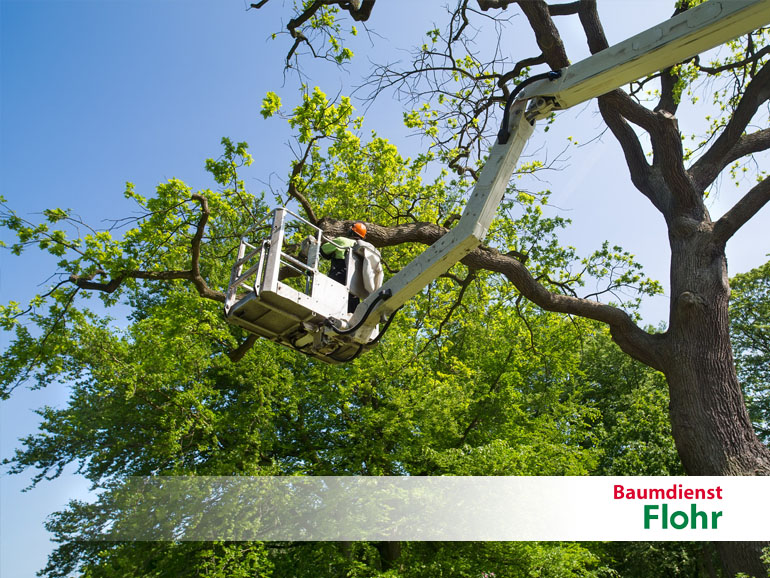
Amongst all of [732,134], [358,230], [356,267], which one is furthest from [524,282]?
[732,134]

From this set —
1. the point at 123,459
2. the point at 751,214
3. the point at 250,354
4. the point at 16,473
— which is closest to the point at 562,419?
the point at 250,354

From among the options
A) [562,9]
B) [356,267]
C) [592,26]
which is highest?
[562,9]

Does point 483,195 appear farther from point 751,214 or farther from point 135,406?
point 135,406

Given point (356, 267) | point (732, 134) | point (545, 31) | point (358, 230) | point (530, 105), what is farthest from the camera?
point (732, 134)

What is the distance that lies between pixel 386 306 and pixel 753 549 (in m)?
5.03

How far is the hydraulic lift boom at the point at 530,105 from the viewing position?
557 cm

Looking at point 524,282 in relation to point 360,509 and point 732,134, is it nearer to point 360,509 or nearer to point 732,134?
point 732,134

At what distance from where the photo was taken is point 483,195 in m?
6.01

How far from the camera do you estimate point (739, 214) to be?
8391 millimetres

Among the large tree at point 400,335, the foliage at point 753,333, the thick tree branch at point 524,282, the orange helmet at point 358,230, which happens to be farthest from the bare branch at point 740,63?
the foliage at point 753,333

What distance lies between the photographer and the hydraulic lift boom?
18.3ft

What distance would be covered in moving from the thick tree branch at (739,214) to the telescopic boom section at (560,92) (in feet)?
11.1

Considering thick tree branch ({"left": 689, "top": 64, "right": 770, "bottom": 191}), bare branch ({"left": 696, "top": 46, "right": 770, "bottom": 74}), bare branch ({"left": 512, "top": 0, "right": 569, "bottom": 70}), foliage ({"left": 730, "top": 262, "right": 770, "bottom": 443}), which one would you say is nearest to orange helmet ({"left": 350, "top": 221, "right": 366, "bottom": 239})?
bare branch ({"left": 512, "top": 0, "right": 569, "bottom": 70})

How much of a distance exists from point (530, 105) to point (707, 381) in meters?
4.31
